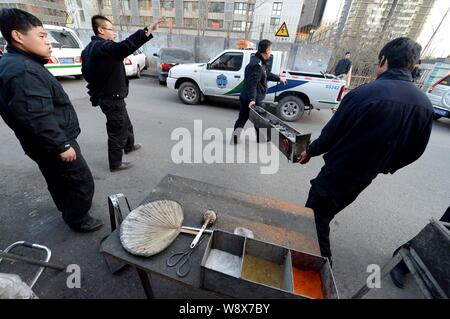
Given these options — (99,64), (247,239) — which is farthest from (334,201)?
(99,64)

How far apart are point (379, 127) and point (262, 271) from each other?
1.24 metres

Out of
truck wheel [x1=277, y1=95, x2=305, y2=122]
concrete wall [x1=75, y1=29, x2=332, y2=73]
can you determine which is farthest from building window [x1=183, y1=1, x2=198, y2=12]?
truck wheel [x1=277, y1=95, x2=305, y2=122]

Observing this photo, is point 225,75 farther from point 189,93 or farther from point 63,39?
point 63,39

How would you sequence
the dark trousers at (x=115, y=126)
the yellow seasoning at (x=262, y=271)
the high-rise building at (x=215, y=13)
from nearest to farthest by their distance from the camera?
the yellow seasoning at (x=262, y=271) → the dark trousers at (x=115, y=126) → the high-rise building at (x=215, y=13)

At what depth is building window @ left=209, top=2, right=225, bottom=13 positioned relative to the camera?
2664 cm

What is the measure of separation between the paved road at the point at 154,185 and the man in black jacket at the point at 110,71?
662 mm

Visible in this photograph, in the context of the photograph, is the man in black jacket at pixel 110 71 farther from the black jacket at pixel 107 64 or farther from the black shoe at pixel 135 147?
the black shoe at pixel 135 147

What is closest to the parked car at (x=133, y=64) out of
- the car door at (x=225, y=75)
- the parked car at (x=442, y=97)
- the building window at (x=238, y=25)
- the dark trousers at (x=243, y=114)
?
the car door at (x=225, y=75)

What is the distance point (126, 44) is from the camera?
7.30 feet

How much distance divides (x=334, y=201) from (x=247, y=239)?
1.13 metres

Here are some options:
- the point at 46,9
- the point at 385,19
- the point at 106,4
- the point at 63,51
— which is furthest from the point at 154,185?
the point at 46,9

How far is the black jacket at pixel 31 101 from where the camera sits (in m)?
Result: 1.44

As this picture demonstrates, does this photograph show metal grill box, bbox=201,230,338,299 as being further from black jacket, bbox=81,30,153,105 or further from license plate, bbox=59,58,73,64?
license plate, bbox=59,58,73,64

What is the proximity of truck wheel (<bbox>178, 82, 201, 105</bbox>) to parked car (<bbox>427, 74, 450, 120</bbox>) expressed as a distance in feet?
24.3
